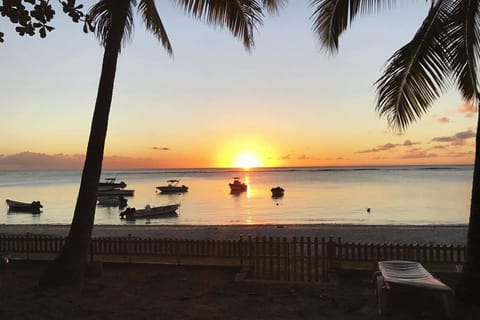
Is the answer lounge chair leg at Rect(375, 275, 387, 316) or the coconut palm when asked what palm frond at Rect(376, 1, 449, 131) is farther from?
lounge chair leg at Rect(375, 275, 387, 316)

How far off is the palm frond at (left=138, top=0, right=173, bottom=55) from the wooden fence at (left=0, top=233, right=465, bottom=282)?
18.5 ft

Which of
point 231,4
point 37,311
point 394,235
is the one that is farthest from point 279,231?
point 37,311

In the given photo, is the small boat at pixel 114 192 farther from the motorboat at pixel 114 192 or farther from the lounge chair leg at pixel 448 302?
the lounge chair leg at pixel 448 302

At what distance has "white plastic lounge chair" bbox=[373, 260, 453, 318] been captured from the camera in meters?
7.13

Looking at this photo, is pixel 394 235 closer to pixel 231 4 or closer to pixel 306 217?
pixel 231 4

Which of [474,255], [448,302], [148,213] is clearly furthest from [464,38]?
[148,213]

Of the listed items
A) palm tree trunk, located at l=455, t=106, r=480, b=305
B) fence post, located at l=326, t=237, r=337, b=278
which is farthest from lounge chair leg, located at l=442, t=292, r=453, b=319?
fence post, located at l=326, t=237, r=337, b=278

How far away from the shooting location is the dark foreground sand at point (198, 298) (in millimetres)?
7613

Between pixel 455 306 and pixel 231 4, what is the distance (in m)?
7.78

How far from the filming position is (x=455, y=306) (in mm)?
7445

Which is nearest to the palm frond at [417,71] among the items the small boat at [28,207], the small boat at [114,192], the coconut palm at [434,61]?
the coconut palm at [434,61]

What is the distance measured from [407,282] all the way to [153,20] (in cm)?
910

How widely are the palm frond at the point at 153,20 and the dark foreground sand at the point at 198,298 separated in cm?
642

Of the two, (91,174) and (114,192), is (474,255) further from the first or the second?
(114,192)
